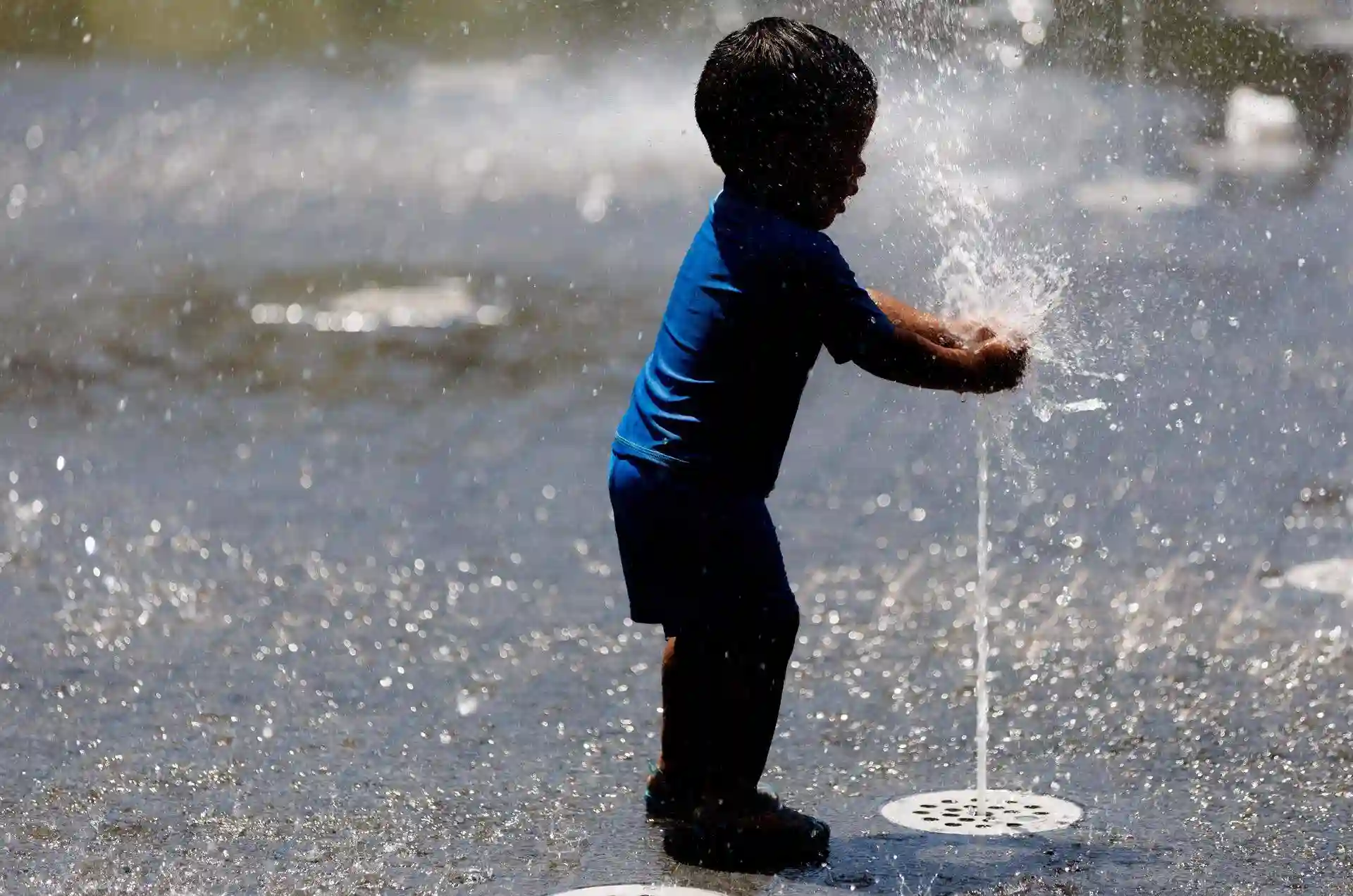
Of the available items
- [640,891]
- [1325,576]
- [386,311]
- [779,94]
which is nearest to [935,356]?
[779,94]

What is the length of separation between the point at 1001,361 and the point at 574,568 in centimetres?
214

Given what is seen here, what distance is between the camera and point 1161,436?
21.6 ft

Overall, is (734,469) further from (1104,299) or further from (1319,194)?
(1319,194)

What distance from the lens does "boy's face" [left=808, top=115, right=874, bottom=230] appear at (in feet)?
11.1

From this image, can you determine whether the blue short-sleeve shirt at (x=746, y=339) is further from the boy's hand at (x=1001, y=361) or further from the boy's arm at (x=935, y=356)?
the boy's hand at (x=1001, y=361)

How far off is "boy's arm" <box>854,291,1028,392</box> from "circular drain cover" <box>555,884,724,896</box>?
0.87 m

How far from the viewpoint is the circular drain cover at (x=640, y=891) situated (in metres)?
3.23

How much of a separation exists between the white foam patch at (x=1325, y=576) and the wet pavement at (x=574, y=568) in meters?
0.05

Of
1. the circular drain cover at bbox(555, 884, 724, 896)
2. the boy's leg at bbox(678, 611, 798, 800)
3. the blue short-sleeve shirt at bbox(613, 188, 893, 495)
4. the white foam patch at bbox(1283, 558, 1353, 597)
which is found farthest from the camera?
the white foam patch at bbox(1283, 558, 1353, 597)

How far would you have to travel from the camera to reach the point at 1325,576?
5109 millimetres

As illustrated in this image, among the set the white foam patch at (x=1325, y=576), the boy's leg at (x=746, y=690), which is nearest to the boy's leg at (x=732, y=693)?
the boy's leg at (x=746, y=690)

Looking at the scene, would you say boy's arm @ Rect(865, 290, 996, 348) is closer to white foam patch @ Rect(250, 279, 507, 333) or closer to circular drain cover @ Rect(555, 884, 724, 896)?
circular drain cover @ Rect(555, 884, 724, 896)

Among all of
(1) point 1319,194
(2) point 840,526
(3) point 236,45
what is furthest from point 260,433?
(3) point 236,45

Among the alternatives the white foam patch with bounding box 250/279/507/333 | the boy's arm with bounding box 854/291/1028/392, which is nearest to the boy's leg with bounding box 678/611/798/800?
the boy's arm with bounding box 854/291/1028/392
